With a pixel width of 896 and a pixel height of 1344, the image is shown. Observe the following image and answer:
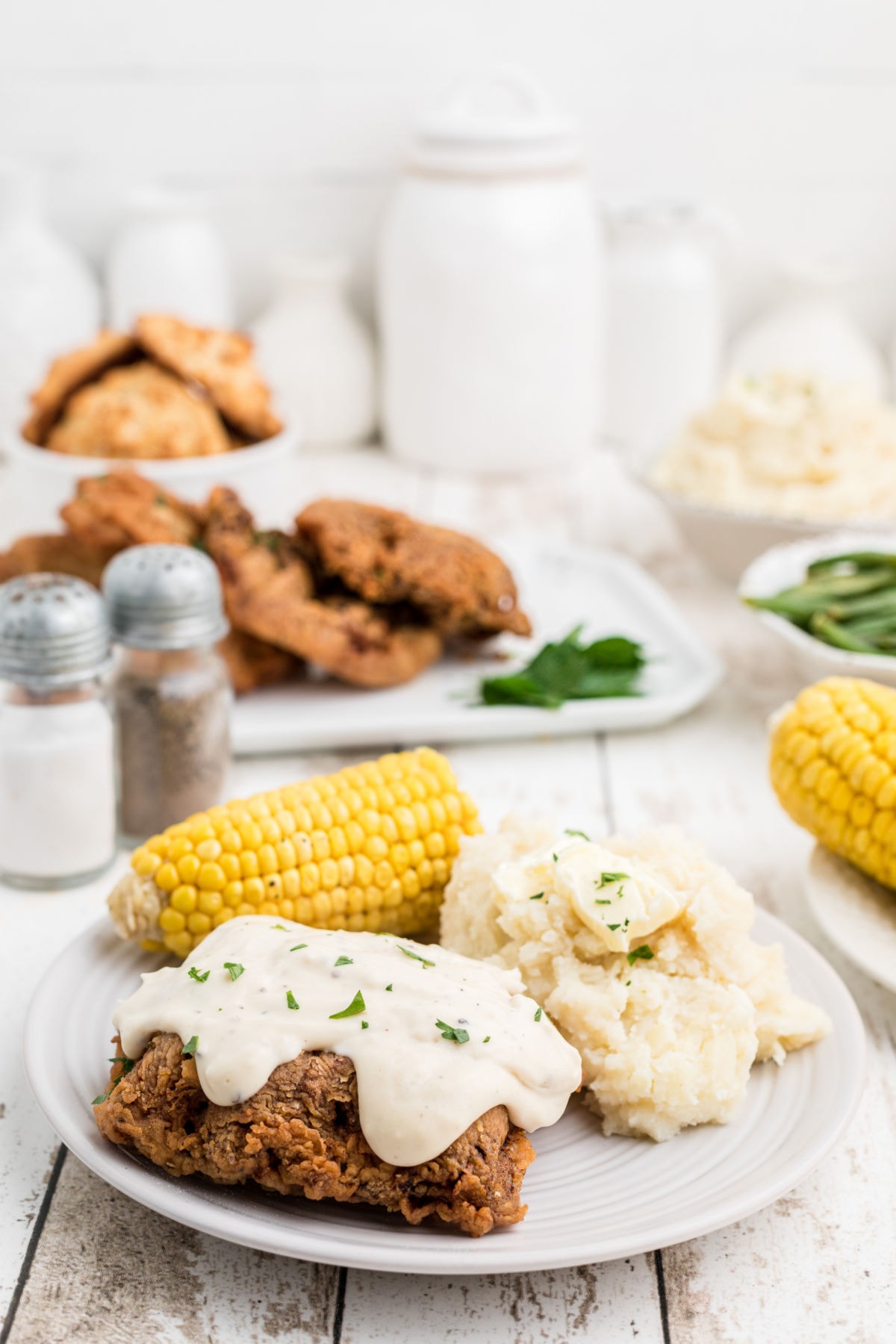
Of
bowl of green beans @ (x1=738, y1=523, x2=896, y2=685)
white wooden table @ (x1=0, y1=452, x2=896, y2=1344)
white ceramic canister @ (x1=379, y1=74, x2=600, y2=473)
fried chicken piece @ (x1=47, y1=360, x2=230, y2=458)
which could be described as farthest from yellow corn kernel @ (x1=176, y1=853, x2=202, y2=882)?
white ceramic canister @ (x1=379, y1=74, x2=600, y2=473)

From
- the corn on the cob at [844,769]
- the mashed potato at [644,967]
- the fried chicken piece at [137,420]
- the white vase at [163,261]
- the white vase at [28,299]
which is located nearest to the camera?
the mashed potato at [644,967]

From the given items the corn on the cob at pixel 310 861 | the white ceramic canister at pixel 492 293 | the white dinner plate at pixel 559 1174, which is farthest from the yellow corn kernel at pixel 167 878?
the white ceramic canister at pixel 492 293

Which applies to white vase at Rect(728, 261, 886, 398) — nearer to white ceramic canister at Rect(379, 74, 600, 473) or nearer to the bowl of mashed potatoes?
white ceramic canister at Rect(379, 74, 600, 473)

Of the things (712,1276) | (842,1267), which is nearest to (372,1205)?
(712,1276)

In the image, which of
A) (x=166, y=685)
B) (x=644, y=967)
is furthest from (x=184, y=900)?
(x=644, y=967)

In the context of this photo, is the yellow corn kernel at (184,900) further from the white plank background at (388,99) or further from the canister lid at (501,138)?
the white plank background at (388,99)

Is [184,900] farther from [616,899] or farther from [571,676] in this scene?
[571,676]
